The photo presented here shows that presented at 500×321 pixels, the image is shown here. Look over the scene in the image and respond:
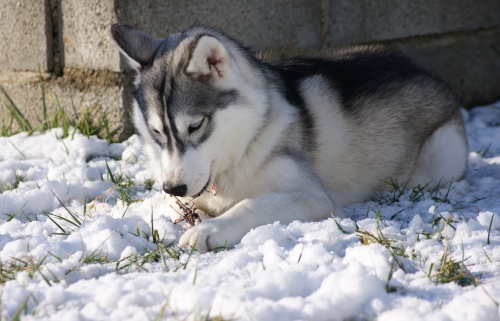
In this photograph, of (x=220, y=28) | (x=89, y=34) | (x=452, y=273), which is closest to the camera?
(x=452, y=273)

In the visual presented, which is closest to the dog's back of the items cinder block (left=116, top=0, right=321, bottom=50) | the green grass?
cinder block (left=116, top=0, right=321, bottom=50)

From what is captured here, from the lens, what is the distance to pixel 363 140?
3.48 m

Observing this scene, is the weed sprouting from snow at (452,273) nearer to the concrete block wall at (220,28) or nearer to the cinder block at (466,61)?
the concrete block wall at (220,28)

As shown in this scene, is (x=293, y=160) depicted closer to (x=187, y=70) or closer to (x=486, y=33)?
(x=187, y=70)

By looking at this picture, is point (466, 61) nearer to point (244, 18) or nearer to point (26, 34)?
point (244, 18)

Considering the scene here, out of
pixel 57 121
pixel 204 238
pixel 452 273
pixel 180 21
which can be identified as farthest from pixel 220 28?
Result: pixel 452 273

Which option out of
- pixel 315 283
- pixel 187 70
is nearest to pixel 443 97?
pixel 187 70

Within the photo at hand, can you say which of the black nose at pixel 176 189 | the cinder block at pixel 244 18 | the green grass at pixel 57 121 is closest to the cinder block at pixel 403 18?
the cinder block at pixel 244 18

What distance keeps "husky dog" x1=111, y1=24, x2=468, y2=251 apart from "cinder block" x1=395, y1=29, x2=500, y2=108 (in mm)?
1469

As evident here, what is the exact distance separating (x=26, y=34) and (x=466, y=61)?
3.45 metres

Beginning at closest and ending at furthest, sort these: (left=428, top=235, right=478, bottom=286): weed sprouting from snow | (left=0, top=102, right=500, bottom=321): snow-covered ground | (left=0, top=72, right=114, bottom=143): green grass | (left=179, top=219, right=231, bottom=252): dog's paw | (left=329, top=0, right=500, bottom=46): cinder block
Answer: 1. (left=0, top=102, right=500, bottom=321): snow-covered ground
2. (left=428, top=235, right=478, bottom=286): weed sprouting from snow
3. (left=179, top=219, right=231, bottom=252): dog's paw
4. (left=0, top=72, right=114, bottom=143): green grass
5. (left=329, top=0, right=500, bottom=46): cinder block

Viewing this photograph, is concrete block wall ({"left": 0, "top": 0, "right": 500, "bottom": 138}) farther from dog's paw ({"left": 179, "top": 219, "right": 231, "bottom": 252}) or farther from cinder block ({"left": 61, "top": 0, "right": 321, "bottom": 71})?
dog's paw ({"left": 179, "top": 219, "right": 231, "bottom": 252})

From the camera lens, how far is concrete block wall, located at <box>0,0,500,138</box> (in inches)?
165

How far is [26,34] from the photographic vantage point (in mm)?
4473
